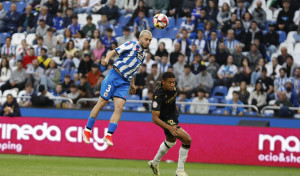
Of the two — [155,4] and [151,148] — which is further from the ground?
[155,4]

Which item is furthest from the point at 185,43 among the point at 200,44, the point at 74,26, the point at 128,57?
the point at 128,57

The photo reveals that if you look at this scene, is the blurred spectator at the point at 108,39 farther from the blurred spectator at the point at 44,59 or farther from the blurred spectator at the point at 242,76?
the blurred spectator at the point at 242,76

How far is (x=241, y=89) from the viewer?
2134cm

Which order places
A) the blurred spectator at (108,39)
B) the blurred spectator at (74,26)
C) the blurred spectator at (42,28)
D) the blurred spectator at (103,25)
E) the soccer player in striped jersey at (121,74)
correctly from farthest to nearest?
the blurred spectator at (42,28) < the blurred spectator at (74,26) < the blurred spectator at (103,25) < the blurred spectator at (108,39) < the soccer player in striped jersey at (121,74)

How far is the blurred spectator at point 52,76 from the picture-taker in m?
23.2

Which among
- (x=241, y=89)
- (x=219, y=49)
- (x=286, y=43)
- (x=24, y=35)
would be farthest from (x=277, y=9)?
(x=24, y=35)

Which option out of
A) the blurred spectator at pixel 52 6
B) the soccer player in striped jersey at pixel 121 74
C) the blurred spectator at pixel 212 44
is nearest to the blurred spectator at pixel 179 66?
the blurred spectator at pixel 212 44

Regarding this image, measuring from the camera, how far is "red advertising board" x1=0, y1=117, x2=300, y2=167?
19.0 m

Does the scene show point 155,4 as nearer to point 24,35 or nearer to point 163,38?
point 163,38

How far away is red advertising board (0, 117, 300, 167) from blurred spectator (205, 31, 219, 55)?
5.04 m

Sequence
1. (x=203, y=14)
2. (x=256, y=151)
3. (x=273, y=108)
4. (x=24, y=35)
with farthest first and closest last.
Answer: (x=24, y=35) < (x=203, y=14) < (x=273, y=108) < (x=256, y=151)

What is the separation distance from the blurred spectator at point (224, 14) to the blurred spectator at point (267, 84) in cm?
367

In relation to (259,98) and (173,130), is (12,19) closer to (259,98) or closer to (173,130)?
(259,98)

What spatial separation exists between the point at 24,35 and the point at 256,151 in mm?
12557
